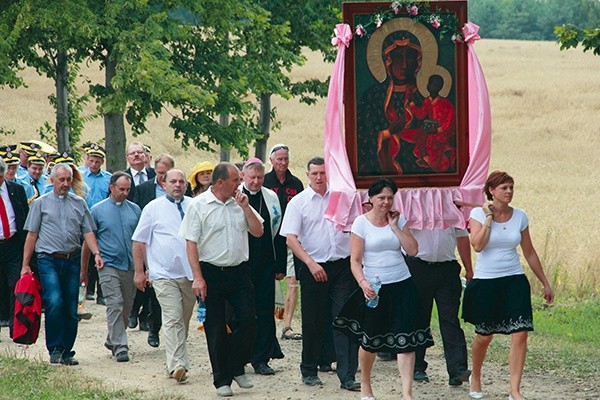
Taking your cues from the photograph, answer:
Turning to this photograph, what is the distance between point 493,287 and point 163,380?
3313 mm

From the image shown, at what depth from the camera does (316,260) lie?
1172cm

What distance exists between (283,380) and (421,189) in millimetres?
2188

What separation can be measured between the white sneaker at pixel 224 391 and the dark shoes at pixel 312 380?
0.82m

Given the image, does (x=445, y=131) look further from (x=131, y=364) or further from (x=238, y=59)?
(x=238, y=59)

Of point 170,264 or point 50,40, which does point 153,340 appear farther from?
point 50,40

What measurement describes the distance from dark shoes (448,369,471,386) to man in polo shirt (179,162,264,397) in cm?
182

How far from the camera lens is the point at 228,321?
11.5 m

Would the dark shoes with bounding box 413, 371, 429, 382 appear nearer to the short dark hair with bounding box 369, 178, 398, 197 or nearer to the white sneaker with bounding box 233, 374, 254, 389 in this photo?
the white sneaker with bounding box 233, 374, 254, 389

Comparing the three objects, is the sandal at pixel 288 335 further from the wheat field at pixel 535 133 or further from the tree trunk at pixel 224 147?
the tree trunk at pixel 224 147

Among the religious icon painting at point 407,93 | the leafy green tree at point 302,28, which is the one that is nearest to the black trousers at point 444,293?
the religious icon painting at point 407,93

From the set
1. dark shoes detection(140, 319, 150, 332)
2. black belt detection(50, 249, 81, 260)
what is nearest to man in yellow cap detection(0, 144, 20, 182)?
dark shoes detection(140, 319, 150, 332)

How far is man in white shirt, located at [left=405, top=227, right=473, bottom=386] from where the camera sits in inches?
445

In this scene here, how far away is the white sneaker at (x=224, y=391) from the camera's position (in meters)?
11.0

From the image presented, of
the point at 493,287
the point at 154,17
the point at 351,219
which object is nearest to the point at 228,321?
the point at 351,219
